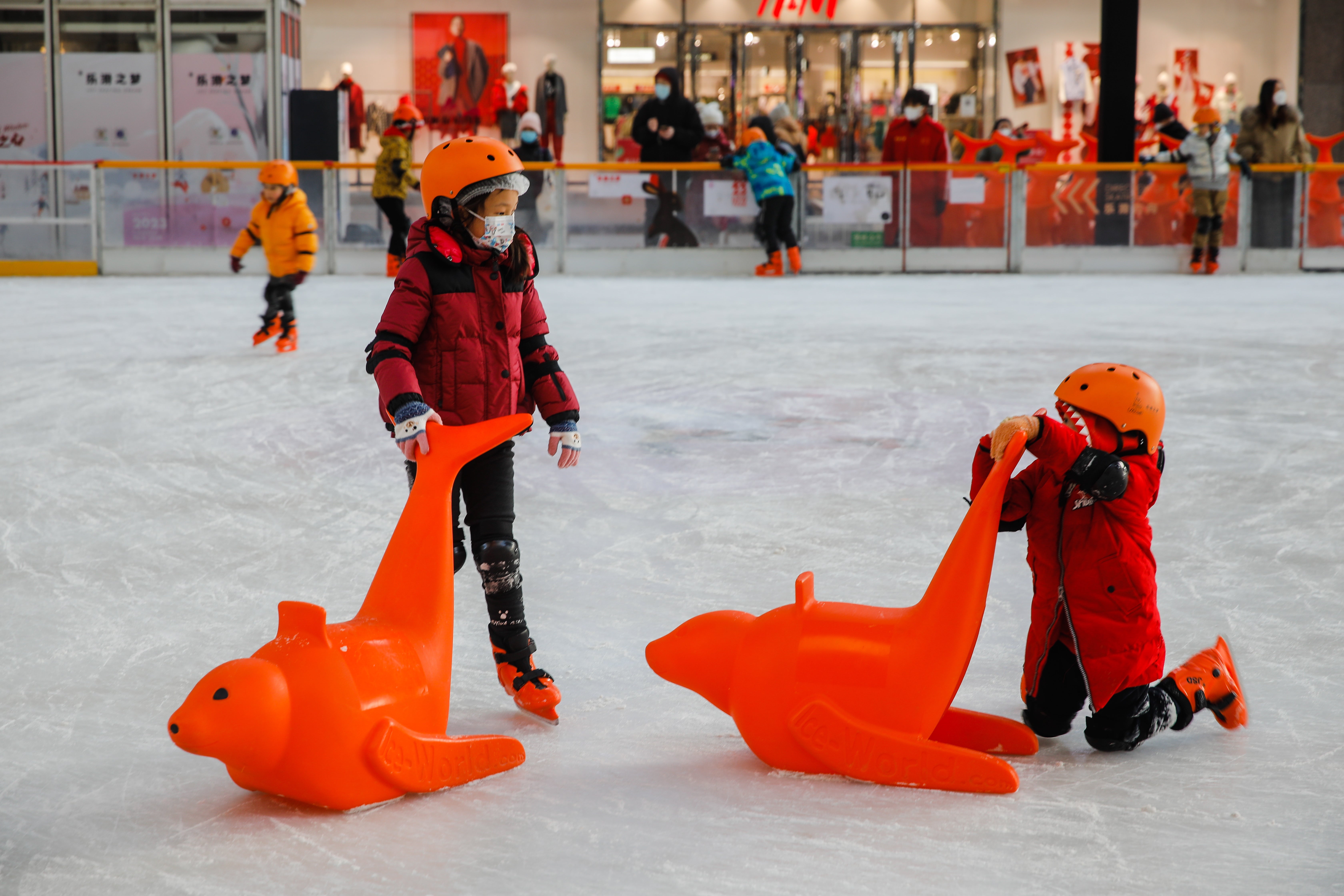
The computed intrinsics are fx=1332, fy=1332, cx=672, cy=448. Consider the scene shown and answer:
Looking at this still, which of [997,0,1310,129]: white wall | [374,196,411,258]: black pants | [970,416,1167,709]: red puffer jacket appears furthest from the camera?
[997,0,1310,129]: white wall

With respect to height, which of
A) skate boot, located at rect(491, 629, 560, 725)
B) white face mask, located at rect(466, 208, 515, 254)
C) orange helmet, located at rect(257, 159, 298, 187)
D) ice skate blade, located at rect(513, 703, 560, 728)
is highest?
orange helmet, located at rect(257, 159, 298, 187)

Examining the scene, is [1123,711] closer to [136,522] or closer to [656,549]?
[656,549]

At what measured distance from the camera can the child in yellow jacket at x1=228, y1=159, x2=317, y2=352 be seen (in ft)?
21.9

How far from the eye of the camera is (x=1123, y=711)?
206 centimetres

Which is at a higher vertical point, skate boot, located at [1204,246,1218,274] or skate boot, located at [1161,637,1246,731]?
skate boot, located at [1204,246,1218,274]

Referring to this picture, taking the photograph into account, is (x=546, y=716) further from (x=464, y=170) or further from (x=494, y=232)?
(x=464, y=170)

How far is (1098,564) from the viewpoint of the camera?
203cm

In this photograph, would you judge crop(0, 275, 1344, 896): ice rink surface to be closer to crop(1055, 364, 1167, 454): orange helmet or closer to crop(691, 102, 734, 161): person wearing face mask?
crop(1055, 364, 1167, 454): orange helmet

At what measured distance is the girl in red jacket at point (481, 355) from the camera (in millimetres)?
2174

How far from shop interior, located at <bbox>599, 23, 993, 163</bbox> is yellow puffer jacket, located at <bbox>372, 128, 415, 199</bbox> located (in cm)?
698

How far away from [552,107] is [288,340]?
34.6 feet

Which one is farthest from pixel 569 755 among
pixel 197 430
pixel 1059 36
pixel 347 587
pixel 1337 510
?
pixel 1059 36

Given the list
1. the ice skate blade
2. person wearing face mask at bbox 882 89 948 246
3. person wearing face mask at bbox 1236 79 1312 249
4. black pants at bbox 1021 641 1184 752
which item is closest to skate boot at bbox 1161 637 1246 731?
black pants at bbox 1021 641 1184 752

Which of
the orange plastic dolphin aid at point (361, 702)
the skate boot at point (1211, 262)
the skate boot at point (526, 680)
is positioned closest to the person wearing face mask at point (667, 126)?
the skate boot at point (1211, 262)
